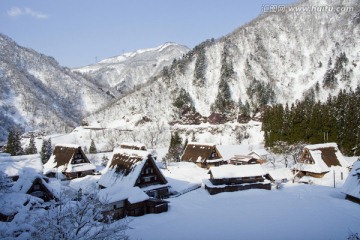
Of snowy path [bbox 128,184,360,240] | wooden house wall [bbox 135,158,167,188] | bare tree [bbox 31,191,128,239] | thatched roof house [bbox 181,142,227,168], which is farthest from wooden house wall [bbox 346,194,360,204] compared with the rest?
bare tree [bbox 31,191,128,239]

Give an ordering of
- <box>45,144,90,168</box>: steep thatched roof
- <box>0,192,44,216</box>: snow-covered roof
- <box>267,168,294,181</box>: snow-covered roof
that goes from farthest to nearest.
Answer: <box>45,144,90,168</box>: steep thatched roof, <box>267,168,294,181</box>: snow-covered roof, <box>0,192,44,216</box>: snow-covered roof

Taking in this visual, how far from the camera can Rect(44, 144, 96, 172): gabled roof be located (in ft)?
154

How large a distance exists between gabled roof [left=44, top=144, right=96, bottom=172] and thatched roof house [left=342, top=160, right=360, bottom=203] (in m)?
34.7

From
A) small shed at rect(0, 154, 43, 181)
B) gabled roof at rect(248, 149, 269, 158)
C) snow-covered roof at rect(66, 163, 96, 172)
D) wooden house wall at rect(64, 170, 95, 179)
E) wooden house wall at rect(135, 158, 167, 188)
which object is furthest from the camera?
gabled roof at rect(248, 149, 269, 158)

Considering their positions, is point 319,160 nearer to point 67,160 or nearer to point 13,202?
point 67,160

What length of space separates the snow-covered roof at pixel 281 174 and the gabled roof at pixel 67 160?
90.3ft

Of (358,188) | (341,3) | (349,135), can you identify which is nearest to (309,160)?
(358,188)

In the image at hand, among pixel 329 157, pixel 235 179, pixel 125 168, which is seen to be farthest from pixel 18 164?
pixel 329 157

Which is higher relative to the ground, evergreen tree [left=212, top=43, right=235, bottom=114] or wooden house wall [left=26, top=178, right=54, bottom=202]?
evergreen tree [left=212, top=43, right=235, bottom=114]

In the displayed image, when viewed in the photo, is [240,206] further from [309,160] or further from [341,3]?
[341,3]

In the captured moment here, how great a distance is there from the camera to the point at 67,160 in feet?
157

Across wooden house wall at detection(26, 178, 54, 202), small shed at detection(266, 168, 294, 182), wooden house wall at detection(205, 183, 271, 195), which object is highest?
wooden house wall at detection(26, 178, 54, 202)

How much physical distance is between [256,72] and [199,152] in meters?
80.1

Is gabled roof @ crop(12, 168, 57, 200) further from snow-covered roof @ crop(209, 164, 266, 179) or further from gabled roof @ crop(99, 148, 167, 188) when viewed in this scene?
snow-covered roof @ crop(209, 164, 266, 179)
